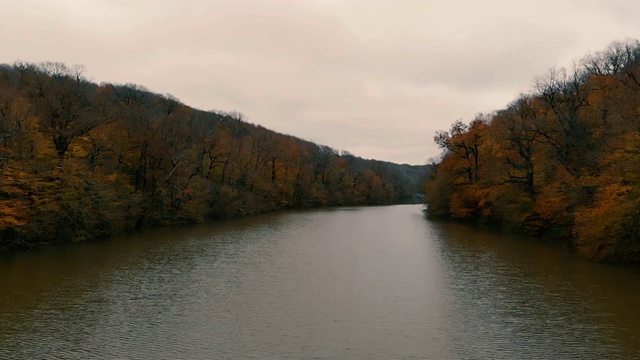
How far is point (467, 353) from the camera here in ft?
42.2

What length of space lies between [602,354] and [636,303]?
19.8ft

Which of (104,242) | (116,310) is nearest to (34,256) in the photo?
(104,242)

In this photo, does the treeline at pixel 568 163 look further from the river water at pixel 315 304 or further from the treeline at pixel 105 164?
the treeline at pixel 105 164

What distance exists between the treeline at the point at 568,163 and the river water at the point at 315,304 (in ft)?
7.37

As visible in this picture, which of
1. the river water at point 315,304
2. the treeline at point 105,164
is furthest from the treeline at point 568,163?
the treeline at point 105,164

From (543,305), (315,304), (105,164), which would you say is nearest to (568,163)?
(543,305)

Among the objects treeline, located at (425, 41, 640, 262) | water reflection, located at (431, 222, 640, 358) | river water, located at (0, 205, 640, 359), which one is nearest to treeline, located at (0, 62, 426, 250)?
river water, located at (0, 205, 640, 359)

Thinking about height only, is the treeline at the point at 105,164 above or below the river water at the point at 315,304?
above

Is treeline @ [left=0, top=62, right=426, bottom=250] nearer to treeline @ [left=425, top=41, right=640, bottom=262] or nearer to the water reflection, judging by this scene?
the water reflection

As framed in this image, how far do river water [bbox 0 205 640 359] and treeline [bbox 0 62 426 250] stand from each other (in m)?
3.44

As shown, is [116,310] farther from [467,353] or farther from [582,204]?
[582,204]

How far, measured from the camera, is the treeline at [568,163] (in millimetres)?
23219

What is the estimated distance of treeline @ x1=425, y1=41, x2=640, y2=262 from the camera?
23219 mm

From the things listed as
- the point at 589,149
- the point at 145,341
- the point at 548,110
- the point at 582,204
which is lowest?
the point at 145,341
